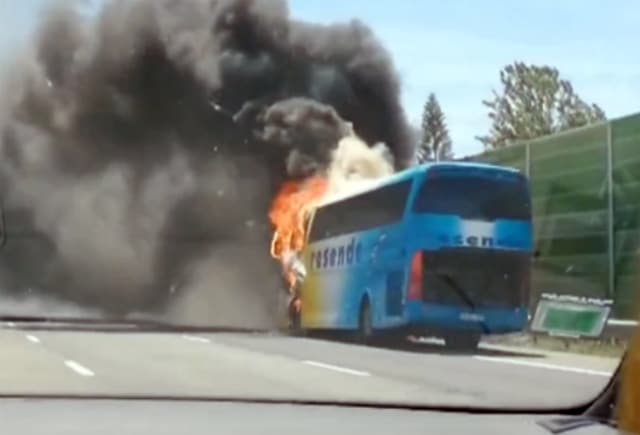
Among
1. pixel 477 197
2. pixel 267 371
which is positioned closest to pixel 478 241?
pixel 477 197

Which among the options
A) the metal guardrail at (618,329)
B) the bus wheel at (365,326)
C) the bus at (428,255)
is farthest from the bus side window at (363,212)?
the metal guardrail at (618,329)

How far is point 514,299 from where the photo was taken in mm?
4984

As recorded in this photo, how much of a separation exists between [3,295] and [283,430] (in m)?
1.19

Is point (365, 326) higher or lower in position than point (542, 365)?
higher

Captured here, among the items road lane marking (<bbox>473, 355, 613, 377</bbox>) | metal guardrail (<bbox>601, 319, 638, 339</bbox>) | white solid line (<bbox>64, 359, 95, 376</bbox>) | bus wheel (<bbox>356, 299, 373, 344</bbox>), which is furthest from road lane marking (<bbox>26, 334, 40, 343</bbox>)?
metal guardrail (<bbox>601, 319, 638, 339</bbox>)

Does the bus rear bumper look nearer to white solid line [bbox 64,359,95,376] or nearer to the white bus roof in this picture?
the white bus roof

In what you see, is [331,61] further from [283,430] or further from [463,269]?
[283,430]

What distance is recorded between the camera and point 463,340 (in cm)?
509

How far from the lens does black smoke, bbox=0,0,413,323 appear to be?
474 centimetres

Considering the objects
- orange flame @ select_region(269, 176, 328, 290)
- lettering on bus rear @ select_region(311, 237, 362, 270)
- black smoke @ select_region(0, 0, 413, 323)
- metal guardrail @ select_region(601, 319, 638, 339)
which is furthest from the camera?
lettering on bus rear @ select_region(311, 237, 362, 270)

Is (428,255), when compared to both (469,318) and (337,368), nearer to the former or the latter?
(469,318)

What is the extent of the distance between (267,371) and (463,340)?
0.74 metres

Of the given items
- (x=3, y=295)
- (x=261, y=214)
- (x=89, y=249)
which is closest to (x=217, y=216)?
(x=261, y=214)

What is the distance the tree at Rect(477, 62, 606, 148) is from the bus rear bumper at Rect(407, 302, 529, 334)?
63 cm
